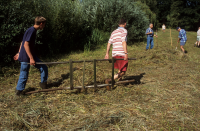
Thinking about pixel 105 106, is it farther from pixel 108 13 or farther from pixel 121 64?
pixel 108 13

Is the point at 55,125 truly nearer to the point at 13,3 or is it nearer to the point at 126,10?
the point at 13,3

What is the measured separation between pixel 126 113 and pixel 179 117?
1.02 meters

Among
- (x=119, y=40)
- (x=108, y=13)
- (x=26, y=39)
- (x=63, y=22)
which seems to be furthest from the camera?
(x=108, y=13)

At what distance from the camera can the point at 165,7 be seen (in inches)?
1780

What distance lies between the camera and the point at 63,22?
852 centimetres

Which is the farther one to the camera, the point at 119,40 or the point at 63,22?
the point at 63,22

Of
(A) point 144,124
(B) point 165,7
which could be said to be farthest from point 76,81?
(B) point 165,7

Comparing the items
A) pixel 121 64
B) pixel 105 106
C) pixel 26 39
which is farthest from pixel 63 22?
pixel 105 106

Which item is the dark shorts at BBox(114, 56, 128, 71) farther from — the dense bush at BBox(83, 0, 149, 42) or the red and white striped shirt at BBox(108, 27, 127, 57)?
the dense bush at BBox(83, 0, 149, 42)

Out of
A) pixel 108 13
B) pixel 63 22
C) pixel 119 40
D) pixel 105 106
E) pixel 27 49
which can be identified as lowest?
pixel 105 106

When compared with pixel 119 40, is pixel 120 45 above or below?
below

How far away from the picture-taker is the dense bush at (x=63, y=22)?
5998mm

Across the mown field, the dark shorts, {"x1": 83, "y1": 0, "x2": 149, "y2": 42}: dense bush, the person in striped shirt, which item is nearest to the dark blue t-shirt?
the mown field

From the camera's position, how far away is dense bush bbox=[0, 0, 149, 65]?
5998mm
